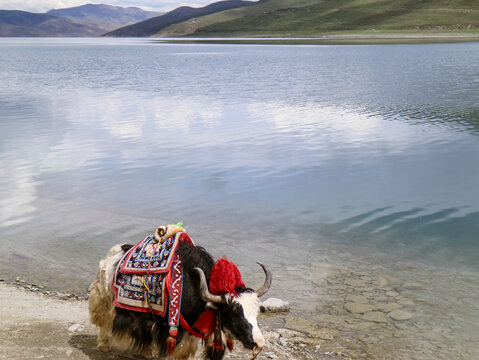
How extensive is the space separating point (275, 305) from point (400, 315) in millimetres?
1460

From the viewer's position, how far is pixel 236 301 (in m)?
3.94

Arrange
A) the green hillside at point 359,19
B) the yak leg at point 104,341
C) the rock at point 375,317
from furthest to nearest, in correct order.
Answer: the green hillside at point 359,19 < the rock at point 375,317 < the yak leg at point 104,341

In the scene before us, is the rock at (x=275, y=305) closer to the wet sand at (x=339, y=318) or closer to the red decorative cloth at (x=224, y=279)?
the wet sand at (x=339, y=318)

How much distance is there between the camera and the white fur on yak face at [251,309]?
3.91 metres

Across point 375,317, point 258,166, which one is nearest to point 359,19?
point 258,166

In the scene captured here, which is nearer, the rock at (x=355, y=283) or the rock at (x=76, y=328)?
the rock at (x=76, y=328)

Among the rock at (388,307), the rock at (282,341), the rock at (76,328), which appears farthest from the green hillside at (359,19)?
the rock at (76,328)

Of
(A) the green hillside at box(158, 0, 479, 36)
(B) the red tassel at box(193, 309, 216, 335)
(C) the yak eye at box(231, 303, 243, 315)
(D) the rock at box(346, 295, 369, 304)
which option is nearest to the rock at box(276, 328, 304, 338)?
(D) the rock at box(346, 295, 369, 304)

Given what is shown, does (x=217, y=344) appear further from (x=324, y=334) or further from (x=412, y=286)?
(x=412, y=286)

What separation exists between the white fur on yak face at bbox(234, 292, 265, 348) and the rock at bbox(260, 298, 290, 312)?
6.91 ft

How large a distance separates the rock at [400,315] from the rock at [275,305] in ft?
3.98

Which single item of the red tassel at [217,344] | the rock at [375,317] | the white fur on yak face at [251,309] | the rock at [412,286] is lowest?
the rock at [412,286]

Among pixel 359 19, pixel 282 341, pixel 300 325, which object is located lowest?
pixel 300 325

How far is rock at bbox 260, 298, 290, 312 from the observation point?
19.9ft
